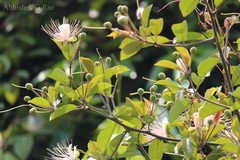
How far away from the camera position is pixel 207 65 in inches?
29.5

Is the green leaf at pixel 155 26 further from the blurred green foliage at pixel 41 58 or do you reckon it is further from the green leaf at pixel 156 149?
the blurred green foliage at pixel 41 58

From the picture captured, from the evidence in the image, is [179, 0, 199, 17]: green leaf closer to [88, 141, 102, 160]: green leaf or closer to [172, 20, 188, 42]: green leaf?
[172, 20, 188, 42]: green leaf

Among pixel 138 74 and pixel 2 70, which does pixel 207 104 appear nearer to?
pixel 138 74

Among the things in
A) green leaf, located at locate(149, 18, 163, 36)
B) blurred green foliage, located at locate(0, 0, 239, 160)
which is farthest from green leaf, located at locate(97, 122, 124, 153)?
blurred green foliage, located at locate(0, 0, 239, 160)

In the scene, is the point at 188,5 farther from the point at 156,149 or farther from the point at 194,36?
the point at 156,149

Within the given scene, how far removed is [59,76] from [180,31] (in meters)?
0.16

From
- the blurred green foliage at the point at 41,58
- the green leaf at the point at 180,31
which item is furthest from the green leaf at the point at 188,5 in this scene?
the blurred green foliage at the point at 41,58

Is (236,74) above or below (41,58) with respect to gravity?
above

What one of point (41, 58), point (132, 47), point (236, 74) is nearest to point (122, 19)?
point (132, 47)

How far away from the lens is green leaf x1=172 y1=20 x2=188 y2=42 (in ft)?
2.55

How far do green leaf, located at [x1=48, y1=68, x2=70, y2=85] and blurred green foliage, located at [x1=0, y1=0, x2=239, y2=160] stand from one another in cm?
123

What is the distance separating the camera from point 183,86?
30.9 inches

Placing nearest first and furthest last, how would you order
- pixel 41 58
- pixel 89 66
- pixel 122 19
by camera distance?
1. pixel 122 19
2. pixel 89 66
3. pixel 41 58

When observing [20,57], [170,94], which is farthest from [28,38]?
[170,94]
